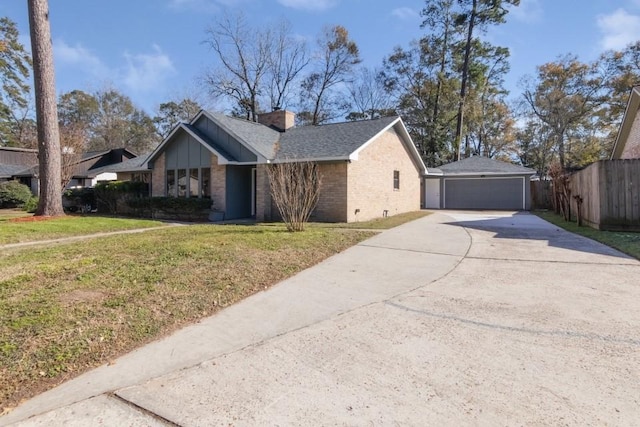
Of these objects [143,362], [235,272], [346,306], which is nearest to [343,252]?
[235,272]

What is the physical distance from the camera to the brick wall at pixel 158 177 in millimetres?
18375

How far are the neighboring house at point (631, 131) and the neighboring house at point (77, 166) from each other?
31219 millimetres

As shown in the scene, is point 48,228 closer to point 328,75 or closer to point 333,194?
point 333,194

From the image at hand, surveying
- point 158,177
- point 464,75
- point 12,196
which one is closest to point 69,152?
point 12,196

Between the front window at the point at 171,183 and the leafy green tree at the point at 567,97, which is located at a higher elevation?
the leafy green tree at the point at 567,97

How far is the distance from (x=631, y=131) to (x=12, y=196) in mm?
35226

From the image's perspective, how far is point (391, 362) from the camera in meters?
3.35

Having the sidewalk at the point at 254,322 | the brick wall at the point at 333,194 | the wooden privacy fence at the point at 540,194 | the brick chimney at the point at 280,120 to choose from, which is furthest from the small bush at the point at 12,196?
the wooden privacy fence at the point at 540,194

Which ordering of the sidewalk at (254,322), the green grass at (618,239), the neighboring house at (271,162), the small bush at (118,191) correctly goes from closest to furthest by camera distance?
the sidewalk at (254,322) < the green grass at (618,239) < the neighboring house at (271,162) < the small bush at (118,191)

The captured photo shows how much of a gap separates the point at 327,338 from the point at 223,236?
619 cm

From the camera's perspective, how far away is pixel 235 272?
621cm

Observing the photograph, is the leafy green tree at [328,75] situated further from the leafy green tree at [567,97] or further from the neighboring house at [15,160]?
the neighboring house at [15,160]

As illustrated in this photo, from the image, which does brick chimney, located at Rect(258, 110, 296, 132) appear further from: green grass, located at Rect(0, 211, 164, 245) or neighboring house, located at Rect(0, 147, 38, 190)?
neighboring house, located at Rect(0, 147, 38, 190)

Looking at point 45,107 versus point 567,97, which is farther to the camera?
point 567,97
